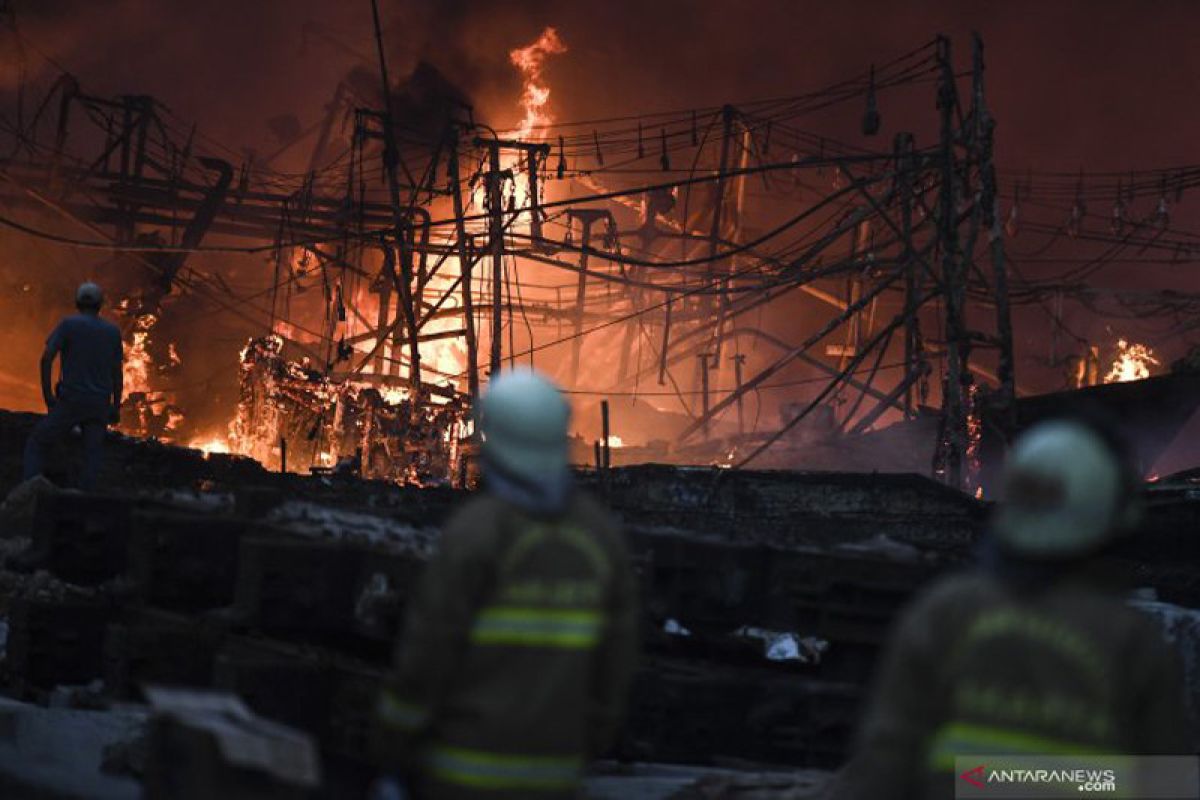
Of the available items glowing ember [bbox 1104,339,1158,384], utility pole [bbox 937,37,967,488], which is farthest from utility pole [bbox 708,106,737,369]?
glowing ember [bbox 1104,339,1158,384]

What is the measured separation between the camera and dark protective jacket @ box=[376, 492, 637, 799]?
135 inches

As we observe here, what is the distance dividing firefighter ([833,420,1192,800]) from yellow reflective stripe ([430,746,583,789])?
82 cm

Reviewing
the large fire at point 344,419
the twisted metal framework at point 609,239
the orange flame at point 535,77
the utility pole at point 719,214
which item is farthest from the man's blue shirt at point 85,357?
the orange flame at point 535,77

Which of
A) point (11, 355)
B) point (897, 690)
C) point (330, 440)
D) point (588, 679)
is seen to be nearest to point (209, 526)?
point (588, 679)

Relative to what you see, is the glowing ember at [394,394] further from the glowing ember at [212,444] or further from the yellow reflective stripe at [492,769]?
the yellow reflective stripe at [492,769]

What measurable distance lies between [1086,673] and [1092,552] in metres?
0.23

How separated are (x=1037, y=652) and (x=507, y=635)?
1214mm

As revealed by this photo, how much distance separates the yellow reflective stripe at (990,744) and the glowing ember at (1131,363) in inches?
1359

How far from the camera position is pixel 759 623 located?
22.8 feet

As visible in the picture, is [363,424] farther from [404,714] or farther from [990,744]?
[990,744]

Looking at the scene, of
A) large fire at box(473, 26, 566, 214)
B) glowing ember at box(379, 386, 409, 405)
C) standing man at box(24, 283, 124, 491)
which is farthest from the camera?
large fire at box(473, 26, 566, 214)

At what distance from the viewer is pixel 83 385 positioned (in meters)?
10.6

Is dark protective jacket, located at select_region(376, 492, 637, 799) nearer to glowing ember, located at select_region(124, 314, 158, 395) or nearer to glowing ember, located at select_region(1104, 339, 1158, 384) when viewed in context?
glowing ember, located at select_region(124, 314, 158, 395)

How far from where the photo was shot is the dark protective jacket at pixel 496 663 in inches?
135
